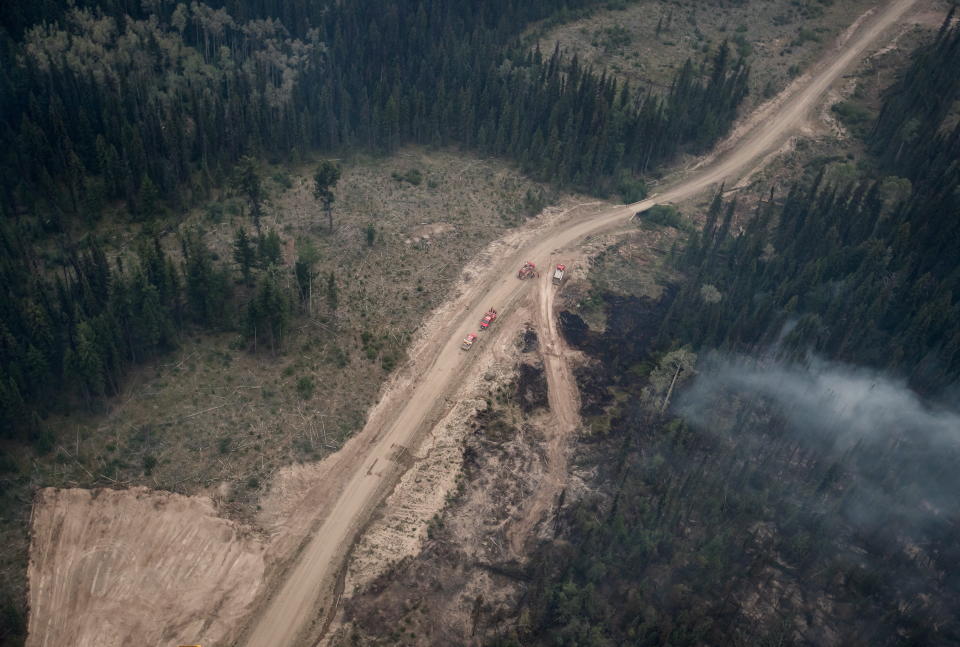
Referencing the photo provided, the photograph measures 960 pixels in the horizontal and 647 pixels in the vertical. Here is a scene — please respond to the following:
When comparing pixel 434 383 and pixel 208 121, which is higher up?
pixel 208 121

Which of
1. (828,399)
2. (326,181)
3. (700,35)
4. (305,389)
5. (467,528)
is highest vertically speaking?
(700,35)

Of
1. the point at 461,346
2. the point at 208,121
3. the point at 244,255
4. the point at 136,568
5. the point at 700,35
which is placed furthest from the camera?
the point at 700,35

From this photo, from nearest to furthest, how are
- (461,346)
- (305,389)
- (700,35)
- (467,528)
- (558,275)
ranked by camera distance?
1. (467,528)
2. (305,389)
3. (461,346)
4. (558,275)
5. (700,35)

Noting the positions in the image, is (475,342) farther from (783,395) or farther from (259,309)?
(783,395)

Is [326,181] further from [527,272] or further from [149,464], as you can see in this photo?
[149,464]

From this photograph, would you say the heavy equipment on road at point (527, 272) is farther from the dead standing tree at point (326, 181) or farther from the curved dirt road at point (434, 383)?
the dead standing tree at point (326, 181)

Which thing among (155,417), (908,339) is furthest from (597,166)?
(155,417)

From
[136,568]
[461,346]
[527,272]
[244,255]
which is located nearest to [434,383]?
[461,346]

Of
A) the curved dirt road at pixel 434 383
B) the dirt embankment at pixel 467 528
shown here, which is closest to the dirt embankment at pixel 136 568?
the curved dirt road at pixel 434 383

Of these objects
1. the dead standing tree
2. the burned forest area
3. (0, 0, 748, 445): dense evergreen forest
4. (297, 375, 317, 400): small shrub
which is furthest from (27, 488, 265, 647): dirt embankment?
the dead standing tree
